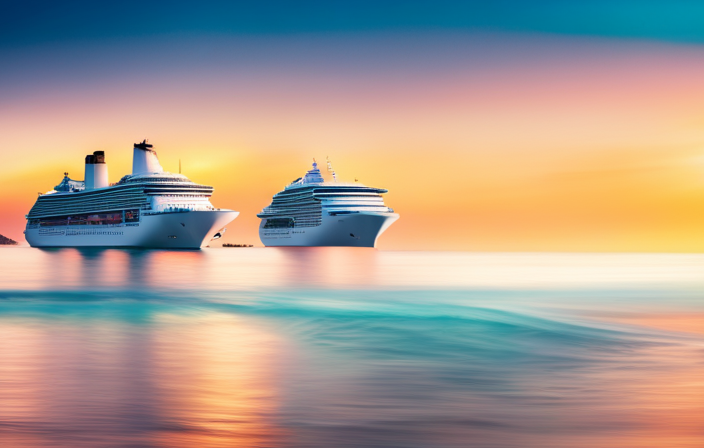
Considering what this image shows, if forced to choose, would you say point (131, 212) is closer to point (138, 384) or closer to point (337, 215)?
point (337, 215)

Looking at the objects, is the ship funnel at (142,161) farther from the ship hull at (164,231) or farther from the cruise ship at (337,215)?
the cruise ship at (337,215)

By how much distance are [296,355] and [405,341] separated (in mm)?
3811

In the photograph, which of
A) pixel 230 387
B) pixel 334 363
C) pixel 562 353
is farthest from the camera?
pixel 562 353

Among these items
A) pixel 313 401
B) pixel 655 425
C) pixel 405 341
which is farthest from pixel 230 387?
pixel 405 341

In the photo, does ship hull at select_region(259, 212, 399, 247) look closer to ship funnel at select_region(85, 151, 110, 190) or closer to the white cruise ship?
the white cruise ship

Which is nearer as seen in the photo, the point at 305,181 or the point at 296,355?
the point at 296,355

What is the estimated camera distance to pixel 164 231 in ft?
353

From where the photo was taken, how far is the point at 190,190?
380 feet

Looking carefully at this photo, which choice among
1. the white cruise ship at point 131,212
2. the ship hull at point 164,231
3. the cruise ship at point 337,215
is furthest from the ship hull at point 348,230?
the ship hull at point 164,231

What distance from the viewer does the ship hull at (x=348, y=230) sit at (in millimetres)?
115875

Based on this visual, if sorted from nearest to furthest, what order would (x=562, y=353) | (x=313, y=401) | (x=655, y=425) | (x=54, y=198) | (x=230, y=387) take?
(x=655, y=425) < (x=313, y=401) < (x=230, y=387) < (x=562, y=353) < (x=54, y=198)

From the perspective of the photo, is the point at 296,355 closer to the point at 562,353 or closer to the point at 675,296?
the point at 562,353

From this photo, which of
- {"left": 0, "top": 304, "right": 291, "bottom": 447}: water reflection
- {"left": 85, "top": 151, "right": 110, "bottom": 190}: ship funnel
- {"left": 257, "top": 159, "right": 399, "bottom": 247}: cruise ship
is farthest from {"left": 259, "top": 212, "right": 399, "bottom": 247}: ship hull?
{"left": 0, "top": 304, "right": 291, "bottom": 447}: water reflection

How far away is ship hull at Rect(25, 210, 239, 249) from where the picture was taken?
340 ft
